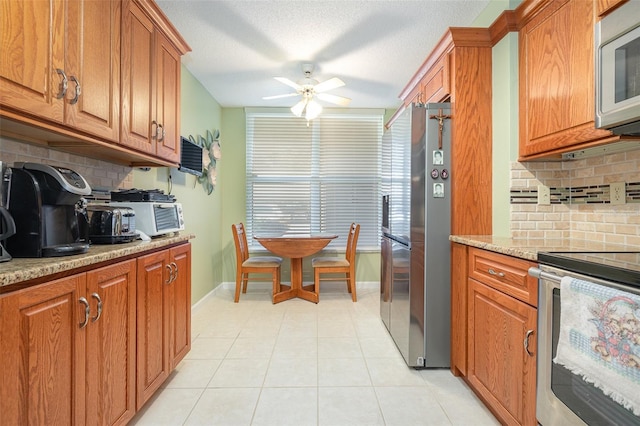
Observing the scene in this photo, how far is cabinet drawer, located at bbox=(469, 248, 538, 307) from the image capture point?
4.28 feet

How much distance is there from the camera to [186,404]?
1729 millimetres

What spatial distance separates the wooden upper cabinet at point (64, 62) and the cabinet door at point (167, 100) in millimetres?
415

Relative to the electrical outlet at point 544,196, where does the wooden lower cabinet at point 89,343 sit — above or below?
below

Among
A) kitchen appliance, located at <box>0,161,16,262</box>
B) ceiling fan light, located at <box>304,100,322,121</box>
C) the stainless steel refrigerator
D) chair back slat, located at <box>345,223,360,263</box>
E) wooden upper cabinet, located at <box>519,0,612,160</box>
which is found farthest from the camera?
chair back slat, located at <box>345,223,360,263</box>

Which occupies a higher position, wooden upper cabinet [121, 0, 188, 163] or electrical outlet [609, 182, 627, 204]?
wooden upper cabinet [121, 0, 188, 163]

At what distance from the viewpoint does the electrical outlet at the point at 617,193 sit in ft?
5.21

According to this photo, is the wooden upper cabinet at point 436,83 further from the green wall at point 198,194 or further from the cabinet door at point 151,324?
the green wall at point 198,194

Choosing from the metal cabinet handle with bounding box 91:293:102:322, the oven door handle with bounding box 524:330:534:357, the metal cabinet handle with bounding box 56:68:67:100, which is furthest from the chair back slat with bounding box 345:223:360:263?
the metal cabinet handle with bounding box 56:68:67:100

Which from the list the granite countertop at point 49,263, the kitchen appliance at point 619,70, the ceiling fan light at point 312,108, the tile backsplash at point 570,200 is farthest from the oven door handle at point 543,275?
the ceiling fan light at point 312,108

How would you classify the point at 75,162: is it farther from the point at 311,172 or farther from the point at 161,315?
the point at 311,172

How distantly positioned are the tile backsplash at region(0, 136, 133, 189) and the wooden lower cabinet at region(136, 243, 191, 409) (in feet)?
2.11

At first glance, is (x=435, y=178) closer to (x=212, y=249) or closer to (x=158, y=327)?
(x=158, y=327)

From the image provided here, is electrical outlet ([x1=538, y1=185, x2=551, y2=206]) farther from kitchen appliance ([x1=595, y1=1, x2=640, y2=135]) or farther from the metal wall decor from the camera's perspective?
the metal wall decor

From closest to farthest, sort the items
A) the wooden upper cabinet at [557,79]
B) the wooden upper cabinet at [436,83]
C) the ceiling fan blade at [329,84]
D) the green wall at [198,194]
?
1. the wooden upper cabinet at [557,79]
2. the wooden upper cabinet at [436,83]
3. the ceiling fan blade at [329,84]
4. the green wall at [198,194]
